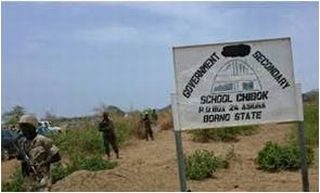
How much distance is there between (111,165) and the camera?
14875 millimetres

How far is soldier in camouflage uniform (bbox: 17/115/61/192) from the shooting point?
20.7 feet

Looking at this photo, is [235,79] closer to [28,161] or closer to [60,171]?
[28,161]

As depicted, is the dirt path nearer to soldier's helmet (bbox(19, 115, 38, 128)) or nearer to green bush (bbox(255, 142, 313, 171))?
green bush (bbox(255, 142, 313, 171))

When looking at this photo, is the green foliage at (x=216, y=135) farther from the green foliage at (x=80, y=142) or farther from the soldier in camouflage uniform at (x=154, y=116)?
the soldier in camouflage uniform at (x=154, y=116)

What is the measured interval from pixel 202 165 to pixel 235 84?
19.5 ft

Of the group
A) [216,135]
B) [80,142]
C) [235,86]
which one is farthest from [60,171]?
[216,135]

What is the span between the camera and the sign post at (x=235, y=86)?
7598mm

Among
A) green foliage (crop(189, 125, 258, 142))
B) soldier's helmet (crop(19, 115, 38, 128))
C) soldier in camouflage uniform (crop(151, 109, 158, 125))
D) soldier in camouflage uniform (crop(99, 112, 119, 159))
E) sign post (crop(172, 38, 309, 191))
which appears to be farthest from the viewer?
soldier in camouflage uniform (crop(151, 109, 158, 125))

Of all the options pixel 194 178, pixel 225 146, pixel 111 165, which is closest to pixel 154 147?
pixel 225 146

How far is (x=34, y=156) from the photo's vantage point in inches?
249

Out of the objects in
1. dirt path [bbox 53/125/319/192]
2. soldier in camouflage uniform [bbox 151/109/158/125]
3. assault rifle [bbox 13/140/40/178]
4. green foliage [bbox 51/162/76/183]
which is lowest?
dirt path [bbox 53/125/319/192]

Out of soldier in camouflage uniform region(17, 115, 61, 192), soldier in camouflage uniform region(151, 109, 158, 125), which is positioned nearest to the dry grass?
soldier in camouflage uniform region(151, 109, 158, 125)

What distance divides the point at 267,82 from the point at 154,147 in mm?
13474

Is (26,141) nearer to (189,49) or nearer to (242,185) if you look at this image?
(189,49)
